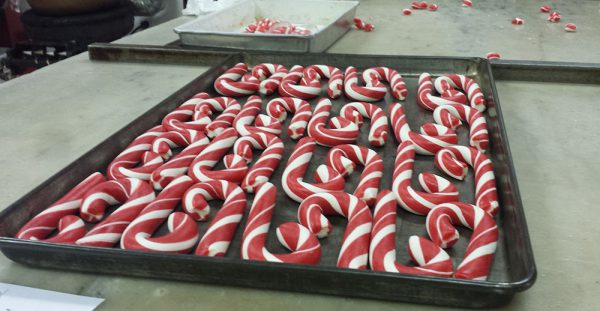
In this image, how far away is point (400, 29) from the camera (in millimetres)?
3111

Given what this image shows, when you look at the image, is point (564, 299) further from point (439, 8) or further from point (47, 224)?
point (439, 8)

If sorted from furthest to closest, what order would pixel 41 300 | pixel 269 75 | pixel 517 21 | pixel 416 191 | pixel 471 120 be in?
pixel 517 21, pixel 269 75, pixel 471 120, pixel 416 191, pixel 41 300

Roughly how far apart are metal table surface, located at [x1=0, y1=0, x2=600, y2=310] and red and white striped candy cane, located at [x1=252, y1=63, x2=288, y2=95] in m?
0.40

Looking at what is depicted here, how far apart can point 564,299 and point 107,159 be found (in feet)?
4.13

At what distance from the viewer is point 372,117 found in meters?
1.70

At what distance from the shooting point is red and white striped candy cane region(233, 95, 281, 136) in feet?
5.32

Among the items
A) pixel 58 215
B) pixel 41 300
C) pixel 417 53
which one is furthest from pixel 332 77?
pixel 41 300

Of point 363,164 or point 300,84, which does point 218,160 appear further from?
point 300,84

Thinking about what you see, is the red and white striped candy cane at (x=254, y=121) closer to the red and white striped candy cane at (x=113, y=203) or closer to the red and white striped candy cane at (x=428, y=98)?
the red and white striped candy cane at (x=113, y=203)

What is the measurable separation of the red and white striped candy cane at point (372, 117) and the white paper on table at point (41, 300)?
0.94 metres

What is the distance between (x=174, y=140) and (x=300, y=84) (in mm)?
643

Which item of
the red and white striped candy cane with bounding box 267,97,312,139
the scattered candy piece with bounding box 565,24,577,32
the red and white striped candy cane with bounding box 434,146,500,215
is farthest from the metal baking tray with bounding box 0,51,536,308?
the scattered candy piece with bounding box 565,24,577,32

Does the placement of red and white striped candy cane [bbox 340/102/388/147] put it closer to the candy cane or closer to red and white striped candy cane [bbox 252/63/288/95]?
red and white striped candy cane [bbox 252/63/288/95]

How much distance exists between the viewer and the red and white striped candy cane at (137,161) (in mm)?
1386
